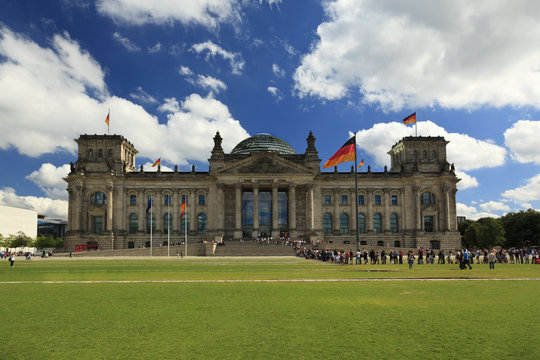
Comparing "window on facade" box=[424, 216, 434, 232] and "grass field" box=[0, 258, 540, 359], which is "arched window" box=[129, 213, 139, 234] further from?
"grass field" box=[0, 258, 540, 359]

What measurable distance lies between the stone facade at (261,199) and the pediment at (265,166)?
20cm

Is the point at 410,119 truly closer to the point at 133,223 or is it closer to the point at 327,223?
the point at 327,223

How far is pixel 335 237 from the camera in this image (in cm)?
9238

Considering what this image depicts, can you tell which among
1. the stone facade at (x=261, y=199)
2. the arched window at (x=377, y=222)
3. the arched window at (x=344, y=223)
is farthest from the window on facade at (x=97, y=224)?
the arched window at (x=377, y=222)

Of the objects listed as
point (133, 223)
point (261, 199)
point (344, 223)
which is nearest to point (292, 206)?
point (261, 199)

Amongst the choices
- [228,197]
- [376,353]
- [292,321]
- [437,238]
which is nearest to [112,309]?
[292,321]

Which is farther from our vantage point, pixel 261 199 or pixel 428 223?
pixel 261 199

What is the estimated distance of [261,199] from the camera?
9525cm

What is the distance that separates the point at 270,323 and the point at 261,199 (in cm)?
8202

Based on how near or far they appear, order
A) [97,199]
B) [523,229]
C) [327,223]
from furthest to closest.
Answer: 1. [523,229]
2. [327,223]
3. [97,199]

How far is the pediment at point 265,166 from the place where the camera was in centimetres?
8875

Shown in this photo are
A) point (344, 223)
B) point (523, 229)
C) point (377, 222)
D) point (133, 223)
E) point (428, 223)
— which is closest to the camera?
→ point (133, 223)

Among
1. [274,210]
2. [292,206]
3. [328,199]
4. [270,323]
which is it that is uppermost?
[328,199]

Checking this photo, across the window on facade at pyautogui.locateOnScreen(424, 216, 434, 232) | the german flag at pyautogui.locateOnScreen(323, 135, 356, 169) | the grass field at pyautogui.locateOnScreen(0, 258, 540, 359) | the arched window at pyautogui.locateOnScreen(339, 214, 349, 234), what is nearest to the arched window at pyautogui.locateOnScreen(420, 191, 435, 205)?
the window on facade at pyautogui.locateOnScreen(424, 216, 434, 232)
